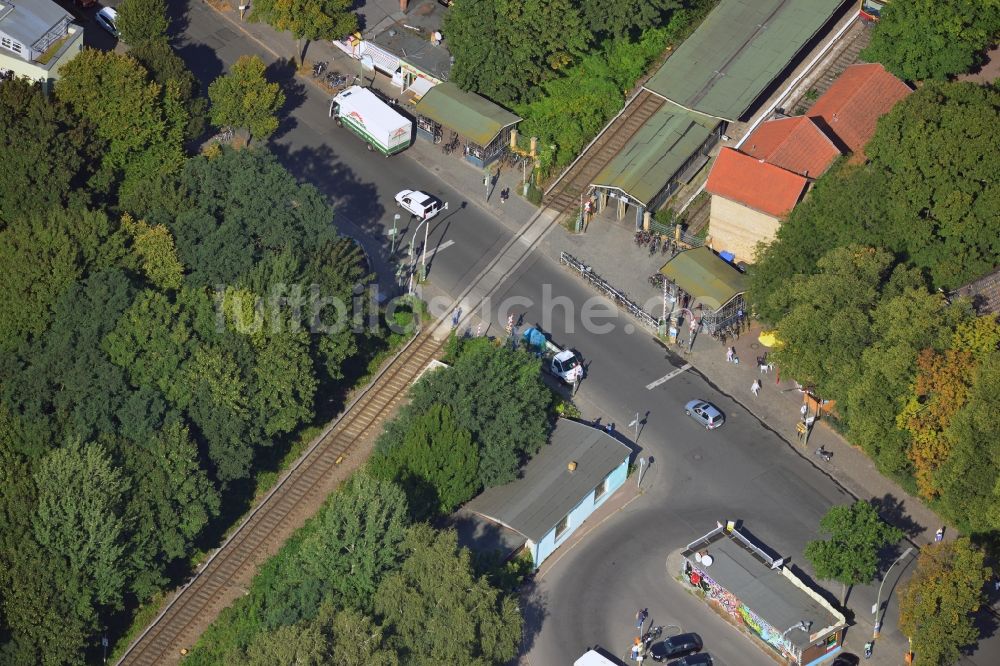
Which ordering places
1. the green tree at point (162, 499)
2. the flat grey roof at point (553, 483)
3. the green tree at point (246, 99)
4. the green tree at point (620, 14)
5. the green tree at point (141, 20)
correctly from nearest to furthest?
A: the flat grey roof at point (553, 483), the green tree at point (162, 499), the green tree at point (246, 99), the green tree at point (620, 14), the green tree at point (141, 20)

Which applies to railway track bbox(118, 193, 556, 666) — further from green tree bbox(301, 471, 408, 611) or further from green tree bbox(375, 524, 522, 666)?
green tree bbox(375, 524, 522, 666)

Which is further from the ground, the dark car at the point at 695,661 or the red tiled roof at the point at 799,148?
the red tiled roof at the point at 799,148

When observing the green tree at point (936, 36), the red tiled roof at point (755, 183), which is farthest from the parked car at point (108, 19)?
the green tree at point (936, 36)

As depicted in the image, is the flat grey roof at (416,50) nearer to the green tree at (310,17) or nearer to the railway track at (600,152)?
the green tree at (310,17)

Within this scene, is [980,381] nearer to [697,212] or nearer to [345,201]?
[697,212]

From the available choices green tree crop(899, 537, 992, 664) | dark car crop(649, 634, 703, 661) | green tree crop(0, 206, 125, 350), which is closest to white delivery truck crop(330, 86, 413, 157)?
green tree crop(0, 206, 125, 350)

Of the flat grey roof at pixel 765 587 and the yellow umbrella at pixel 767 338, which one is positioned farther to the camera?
the yellow umbrella at pixel 767 338
